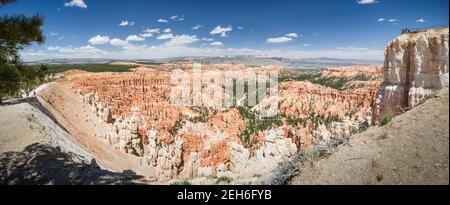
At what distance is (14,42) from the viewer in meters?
9.02

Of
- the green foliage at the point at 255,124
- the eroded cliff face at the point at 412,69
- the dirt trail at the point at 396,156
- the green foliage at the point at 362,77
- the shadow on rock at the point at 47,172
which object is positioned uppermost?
the eroded cliff face at the point at 412,69

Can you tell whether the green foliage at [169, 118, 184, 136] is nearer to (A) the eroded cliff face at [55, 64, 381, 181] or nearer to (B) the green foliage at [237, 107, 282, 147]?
(A) the eroded cliff face at [55, 64, 381, 181]

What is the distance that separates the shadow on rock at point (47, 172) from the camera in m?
8.49

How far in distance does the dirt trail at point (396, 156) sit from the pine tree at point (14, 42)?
24.2ft

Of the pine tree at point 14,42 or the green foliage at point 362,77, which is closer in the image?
the pine tree at point 14,42

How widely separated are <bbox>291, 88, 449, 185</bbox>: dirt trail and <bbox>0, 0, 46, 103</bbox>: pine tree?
24.2 feet

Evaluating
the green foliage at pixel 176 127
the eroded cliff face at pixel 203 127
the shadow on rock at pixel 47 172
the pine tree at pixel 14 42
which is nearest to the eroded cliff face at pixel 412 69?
the eroded cliff face at pixel 203 127

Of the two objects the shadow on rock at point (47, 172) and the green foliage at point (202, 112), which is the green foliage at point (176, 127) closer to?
the green foliage at point (202, 112)

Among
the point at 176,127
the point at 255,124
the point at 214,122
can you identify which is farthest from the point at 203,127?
the point at 255,124

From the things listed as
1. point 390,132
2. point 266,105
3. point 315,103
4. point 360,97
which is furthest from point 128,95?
Answer: point 390,132

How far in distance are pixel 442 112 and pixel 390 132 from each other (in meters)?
1.16

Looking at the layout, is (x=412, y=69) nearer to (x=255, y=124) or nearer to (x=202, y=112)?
(x=255, y=124)

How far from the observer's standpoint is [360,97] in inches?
2670

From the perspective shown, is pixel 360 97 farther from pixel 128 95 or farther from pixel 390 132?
pixel 390 132
